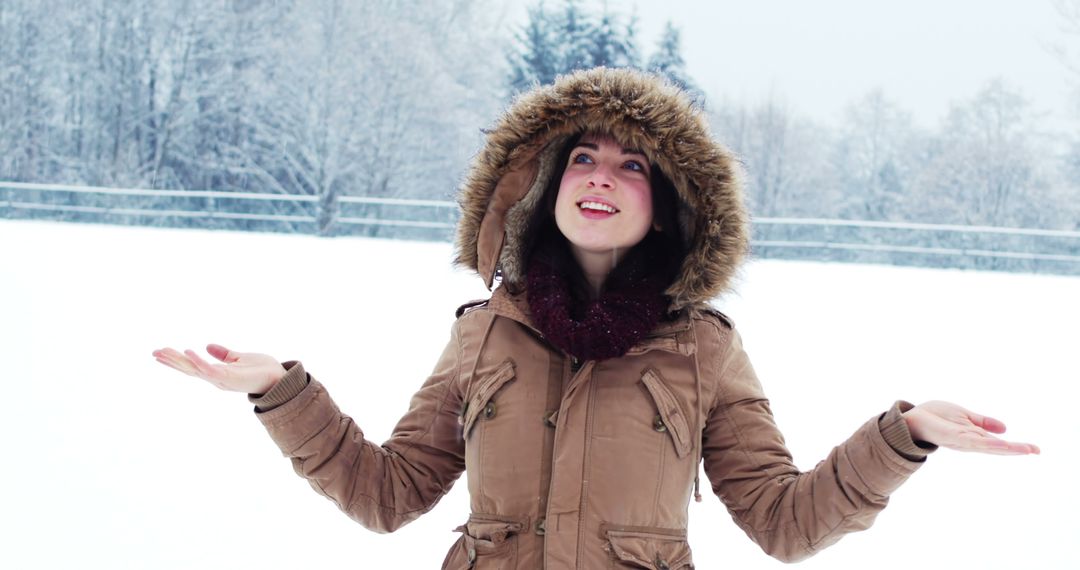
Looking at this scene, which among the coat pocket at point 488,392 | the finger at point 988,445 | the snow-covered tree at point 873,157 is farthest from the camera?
the snow-covered tree at point 873,157

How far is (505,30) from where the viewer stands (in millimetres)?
19953

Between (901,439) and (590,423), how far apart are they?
0.45 metres

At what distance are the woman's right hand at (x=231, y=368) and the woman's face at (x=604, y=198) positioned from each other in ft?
1.73

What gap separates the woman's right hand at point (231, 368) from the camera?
133cm

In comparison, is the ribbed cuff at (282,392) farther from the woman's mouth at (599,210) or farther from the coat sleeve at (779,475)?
the coat sleeve at (779,475)

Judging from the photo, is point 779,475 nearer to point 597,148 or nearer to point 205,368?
point 597,148

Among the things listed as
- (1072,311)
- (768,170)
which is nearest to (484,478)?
(1072,311)

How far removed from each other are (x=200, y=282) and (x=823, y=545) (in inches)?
236

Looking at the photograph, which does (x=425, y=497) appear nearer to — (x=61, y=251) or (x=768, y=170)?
(x=61, y=251)

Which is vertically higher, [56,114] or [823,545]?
[56,114]

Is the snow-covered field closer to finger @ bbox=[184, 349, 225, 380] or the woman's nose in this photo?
the woman's nose

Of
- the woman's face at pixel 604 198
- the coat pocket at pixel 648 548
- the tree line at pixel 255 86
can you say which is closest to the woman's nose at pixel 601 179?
the woman's face at pixel 604 198

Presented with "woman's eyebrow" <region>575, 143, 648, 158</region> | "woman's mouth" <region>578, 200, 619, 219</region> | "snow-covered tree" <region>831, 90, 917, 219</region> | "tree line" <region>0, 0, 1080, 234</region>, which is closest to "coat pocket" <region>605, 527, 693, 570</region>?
"woman's mouth" <region>578, 200, 619, 219</region>

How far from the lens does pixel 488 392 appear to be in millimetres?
1428
